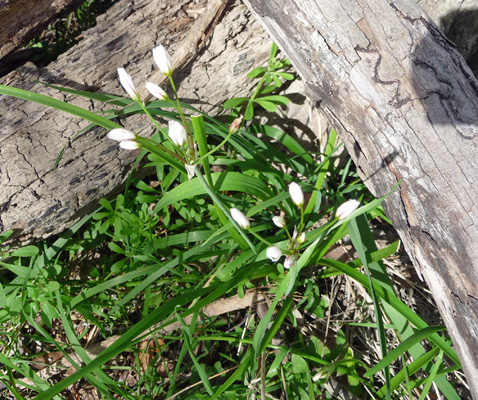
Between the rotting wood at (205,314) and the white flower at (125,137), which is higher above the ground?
the white flower at (125,137)

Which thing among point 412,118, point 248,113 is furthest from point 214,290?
point 412,118

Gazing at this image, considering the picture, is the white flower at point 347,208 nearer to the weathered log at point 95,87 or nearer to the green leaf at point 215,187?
the green leaf at point 215,187

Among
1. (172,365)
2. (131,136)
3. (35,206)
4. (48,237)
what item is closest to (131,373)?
(172,365)

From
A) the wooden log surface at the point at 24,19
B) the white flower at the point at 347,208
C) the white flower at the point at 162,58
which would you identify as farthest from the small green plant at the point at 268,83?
the wooden log surface at the point at 24,19

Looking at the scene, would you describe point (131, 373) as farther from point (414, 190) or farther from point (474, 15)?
point (474, 15)

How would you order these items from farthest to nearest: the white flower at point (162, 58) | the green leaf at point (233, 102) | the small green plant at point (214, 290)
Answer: the green leaf at point (233, 102) < the small green plant at point (214, 290) < the white flower at point (162, 58)

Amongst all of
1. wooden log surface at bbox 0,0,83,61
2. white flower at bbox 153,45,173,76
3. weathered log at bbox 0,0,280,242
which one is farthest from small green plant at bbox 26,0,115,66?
white flower at bbox 153,45,173,76

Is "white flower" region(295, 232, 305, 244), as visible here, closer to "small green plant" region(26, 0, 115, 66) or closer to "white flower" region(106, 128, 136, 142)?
"white flower" region(106, 128, 136, 142)

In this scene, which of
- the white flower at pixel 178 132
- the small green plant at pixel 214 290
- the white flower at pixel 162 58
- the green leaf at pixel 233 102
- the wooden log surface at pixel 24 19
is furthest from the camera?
the green leaf at pixel 233 102
